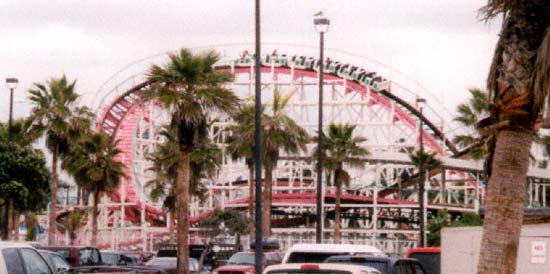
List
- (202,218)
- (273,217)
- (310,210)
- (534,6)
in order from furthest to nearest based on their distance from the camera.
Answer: (273,217) → (310,210) → (202,218) → (534,6)

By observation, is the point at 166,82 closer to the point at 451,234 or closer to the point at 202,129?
the point at 202,129

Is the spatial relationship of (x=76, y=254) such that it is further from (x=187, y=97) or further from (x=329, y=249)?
(x=329, y=249)

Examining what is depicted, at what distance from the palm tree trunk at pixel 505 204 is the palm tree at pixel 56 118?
44.0 m

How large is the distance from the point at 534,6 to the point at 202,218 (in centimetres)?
7341

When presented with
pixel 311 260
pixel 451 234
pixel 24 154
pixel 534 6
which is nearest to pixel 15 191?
pixel 24 154

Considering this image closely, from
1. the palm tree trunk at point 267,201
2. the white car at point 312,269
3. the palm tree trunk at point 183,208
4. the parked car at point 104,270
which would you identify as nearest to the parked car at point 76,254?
the palm tree trunk at point 183,208

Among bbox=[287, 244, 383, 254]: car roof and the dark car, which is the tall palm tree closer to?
the dark car

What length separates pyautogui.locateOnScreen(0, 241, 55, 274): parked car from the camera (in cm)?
1615

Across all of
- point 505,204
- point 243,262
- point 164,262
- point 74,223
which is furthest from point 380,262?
point 74,223

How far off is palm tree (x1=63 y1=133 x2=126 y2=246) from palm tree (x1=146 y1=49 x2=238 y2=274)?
23340mm

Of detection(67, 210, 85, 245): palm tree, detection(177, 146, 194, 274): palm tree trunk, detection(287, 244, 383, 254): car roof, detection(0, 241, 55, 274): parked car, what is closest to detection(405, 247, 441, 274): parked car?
detection(287, 244, 383, 254): car roof

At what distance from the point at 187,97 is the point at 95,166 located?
25022 mm

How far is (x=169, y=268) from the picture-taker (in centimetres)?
4081

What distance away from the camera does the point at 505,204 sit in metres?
13.4
